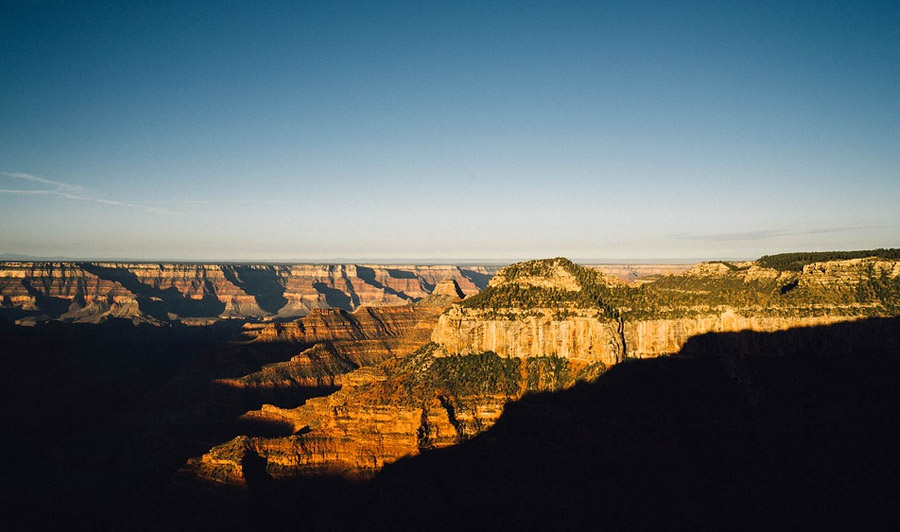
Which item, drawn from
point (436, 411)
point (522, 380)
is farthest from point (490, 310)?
point (436, 411)

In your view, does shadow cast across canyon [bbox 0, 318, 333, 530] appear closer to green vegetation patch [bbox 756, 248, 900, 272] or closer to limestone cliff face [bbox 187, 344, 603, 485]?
limestone cliff face [bbox 187, 344, 603, 485]

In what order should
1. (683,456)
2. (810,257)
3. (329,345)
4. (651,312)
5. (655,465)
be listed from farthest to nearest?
1. (329,345)
2. (810,257)
3. (651,312)
4. (683,456)
5. (655,465)

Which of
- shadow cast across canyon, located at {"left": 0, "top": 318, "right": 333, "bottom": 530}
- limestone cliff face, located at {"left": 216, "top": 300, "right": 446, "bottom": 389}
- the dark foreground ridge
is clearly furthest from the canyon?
limestone cliff face, located at {"left": 216, "top": 300, "right": 446, "bottom": 389}

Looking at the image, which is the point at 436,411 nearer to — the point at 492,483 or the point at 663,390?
the point at 492,483

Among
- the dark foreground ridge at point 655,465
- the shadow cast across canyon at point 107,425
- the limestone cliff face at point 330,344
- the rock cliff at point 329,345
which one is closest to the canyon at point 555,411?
the dark foreground ridge at point 655,465

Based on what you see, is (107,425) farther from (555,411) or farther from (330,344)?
(555,411)

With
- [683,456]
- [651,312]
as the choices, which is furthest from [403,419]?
[651,312]
